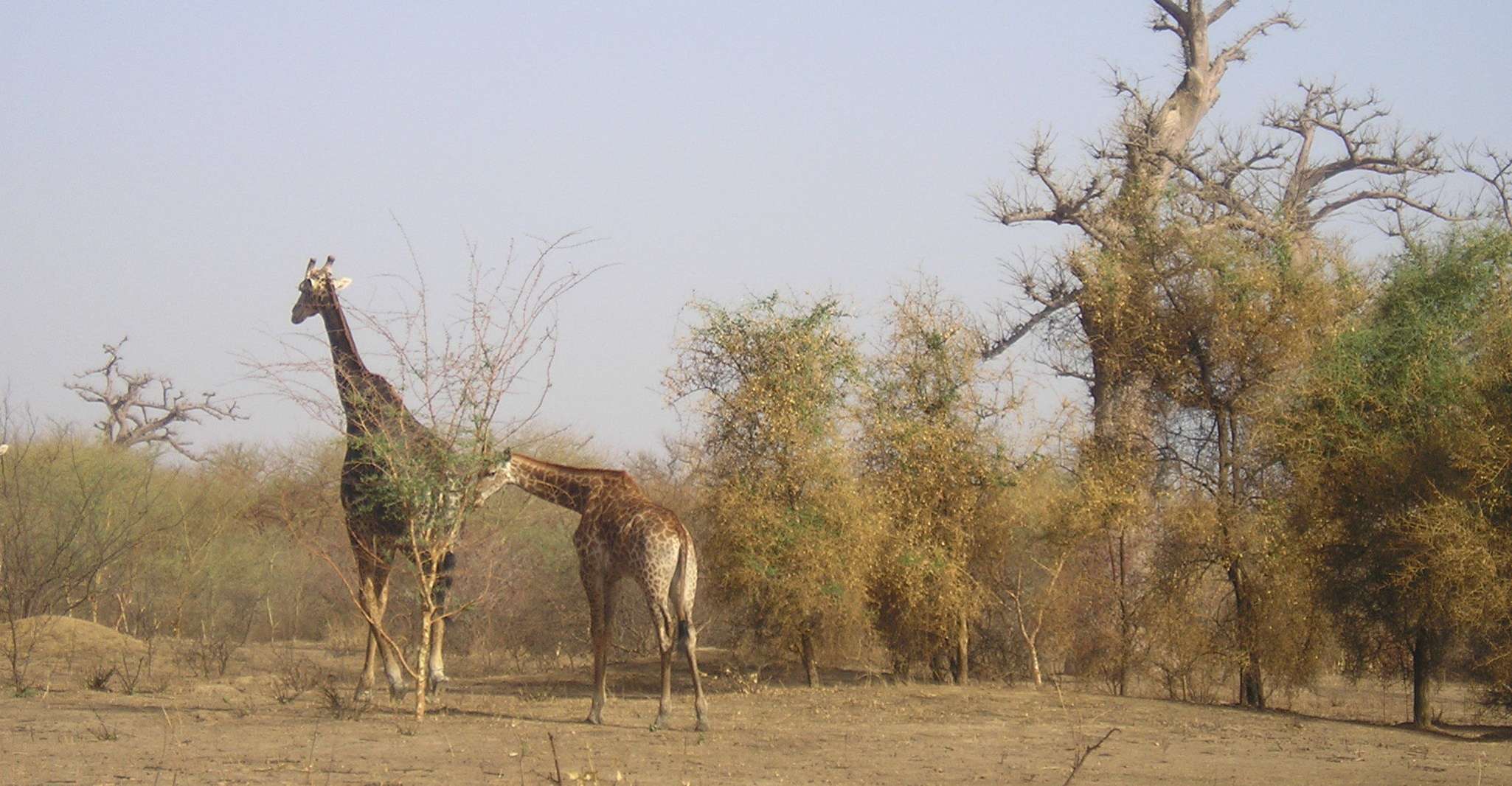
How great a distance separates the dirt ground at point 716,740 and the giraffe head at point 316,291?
143 inches

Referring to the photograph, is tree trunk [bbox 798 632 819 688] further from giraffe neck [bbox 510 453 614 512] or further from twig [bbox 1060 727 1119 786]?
twig [bbox 1060 727 1119 786]

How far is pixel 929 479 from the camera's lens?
16375 millimetres

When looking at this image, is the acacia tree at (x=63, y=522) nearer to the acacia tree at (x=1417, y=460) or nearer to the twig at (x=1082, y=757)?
the twig at (x=1082, y=757)

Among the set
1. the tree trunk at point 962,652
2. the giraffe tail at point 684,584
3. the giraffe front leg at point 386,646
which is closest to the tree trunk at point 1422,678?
the tree trunk at point 962,652

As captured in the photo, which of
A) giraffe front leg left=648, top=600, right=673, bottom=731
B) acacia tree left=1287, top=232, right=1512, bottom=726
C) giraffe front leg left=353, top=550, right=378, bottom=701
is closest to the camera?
giraffe front leg left=648, top=600, right=673, bottom=731

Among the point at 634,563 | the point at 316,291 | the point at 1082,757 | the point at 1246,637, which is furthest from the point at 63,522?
the point at 1082,757

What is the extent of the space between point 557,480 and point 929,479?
505 centimetres

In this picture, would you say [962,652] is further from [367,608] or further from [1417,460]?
[367,608]

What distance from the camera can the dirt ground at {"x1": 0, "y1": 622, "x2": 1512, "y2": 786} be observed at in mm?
9086

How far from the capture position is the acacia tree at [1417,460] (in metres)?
12.0

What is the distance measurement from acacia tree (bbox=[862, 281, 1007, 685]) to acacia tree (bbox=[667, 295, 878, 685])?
0.43 m

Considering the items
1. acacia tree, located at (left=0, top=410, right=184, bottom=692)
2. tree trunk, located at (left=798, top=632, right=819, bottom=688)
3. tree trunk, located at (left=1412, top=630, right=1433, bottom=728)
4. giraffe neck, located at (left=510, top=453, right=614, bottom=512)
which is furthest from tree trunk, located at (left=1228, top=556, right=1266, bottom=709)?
acacia tree, located at (left=0, top=410, right=184, bottom=692)

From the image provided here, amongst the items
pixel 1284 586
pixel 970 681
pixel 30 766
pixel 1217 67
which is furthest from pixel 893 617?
pixel 1217 67

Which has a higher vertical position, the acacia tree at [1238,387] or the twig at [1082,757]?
the acacia tree at [1238,387]
